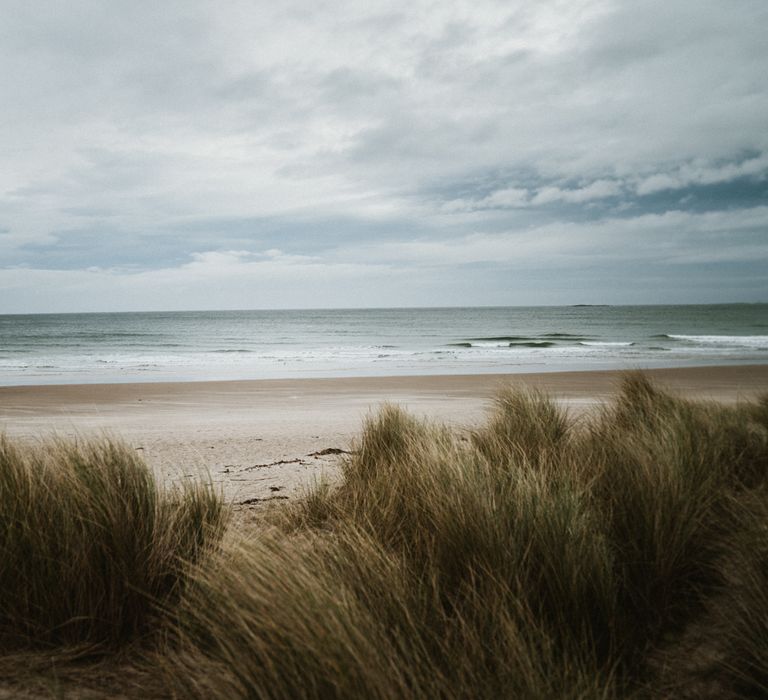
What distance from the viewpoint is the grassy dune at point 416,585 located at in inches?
70.8

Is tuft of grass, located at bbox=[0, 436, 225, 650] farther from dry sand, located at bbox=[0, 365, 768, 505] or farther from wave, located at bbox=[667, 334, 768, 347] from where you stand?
wave, located at bbox=[667, 334, 768, 347]

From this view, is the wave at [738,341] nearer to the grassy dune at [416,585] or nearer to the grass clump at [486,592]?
the grass clump at [486,592]

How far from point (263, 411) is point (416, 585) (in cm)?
996

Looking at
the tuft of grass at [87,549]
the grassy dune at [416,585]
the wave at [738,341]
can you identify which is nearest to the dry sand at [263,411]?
the tuft of grass at [87,549]

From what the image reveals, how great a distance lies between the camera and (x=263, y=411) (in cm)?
1198

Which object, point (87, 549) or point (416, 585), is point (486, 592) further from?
point (87, 549)

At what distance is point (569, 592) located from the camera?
2.31 meters

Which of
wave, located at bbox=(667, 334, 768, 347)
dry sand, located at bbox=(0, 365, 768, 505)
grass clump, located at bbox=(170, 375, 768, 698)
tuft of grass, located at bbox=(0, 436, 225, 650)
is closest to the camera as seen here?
grass clump, located at bbox=(170, 375, 768, 698)

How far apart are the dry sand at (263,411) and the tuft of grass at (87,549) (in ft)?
2.47

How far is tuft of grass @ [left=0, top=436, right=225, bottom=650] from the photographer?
2467 mm

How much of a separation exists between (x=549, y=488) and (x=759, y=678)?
1.29 m

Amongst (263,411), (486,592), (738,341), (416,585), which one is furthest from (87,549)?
(738,341)

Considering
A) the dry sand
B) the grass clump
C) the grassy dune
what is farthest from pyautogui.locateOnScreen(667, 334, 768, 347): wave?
the grassy dune

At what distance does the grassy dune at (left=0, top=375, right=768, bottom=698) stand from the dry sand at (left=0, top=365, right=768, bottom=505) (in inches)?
41.4
